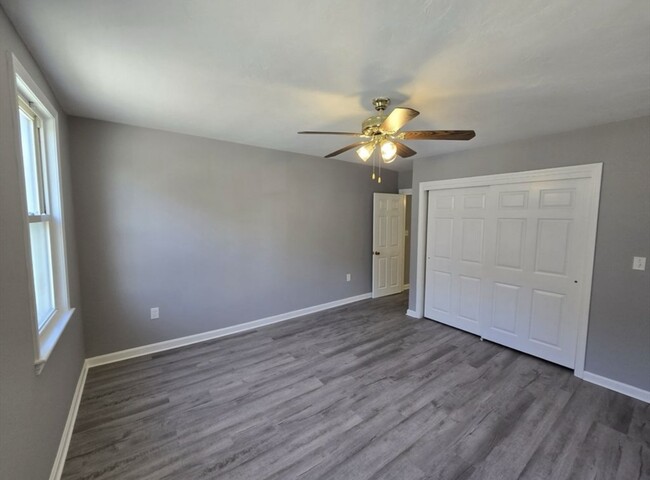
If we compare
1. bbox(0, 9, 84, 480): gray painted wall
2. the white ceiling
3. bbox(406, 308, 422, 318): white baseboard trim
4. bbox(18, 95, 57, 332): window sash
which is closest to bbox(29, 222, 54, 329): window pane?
bbox(18, 95, 57, 332): window sash

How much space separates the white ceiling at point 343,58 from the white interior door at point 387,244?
257cm

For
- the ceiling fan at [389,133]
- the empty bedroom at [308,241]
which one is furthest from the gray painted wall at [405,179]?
the ceiling fan at [389,133]

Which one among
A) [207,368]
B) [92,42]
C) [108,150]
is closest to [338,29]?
[92,42]

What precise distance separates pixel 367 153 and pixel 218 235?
207 centimetres

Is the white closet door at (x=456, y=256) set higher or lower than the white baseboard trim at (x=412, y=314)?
higher

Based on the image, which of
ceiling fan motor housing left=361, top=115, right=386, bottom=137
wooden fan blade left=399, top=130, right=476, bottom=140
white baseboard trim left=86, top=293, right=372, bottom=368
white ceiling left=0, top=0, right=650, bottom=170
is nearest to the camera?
white ceiling left=0, top=0, right=650, bottom=170

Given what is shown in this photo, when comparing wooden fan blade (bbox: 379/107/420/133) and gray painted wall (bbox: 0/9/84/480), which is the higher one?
wooden fan blade (bbox: 379/107/420/133)

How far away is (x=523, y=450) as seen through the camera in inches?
72.3

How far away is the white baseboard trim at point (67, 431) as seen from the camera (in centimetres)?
159

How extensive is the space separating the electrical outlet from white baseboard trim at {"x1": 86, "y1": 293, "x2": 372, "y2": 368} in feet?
11.2

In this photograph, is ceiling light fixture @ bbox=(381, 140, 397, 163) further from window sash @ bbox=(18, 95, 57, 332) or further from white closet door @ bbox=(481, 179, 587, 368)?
window sash @ bbox=(18, 95, 57, 332)

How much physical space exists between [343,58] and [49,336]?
2.41 meters

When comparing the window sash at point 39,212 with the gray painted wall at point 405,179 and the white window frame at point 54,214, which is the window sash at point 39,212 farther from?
the gray painted wall at point 405,179

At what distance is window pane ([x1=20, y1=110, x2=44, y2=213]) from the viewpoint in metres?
1.78
